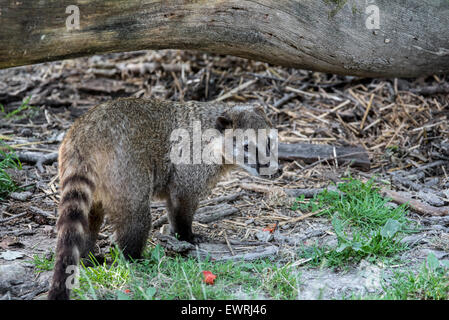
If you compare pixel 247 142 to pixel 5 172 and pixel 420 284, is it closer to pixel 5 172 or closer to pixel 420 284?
pixel 420 284

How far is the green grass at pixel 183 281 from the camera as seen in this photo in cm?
373

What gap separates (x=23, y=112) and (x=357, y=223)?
6.02 metres

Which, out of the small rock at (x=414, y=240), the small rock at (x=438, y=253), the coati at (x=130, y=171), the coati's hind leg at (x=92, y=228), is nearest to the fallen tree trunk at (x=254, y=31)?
the coati at (x=130, y=171)

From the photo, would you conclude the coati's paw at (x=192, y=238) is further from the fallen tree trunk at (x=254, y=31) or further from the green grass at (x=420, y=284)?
the fallen tree trunk at (x=254, y=31)

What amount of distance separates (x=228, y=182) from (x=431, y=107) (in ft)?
11.8

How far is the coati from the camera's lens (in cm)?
382

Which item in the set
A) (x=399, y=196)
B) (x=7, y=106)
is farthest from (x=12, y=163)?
(x=399, y=196)

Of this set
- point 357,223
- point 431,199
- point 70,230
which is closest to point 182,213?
point 70,230

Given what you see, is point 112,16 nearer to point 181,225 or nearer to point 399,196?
point 181,225

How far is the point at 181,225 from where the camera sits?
5.11 m

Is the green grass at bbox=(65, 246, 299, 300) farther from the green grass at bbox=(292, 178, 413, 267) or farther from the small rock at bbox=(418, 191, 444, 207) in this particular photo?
the small rock at bbox=(418, 191, 444, 207)

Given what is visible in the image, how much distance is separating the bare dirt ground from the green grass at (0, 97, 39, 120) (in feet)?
0.17

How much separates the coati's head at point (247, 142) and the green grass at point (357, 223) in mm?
847

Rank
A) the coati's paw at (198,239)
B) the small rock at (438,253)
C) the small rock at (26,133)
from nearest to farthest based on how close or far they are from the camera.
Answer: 1. the small rock at (438,253)
2. the coati's paw at (198,239)
3. the small rock at (26,133)
